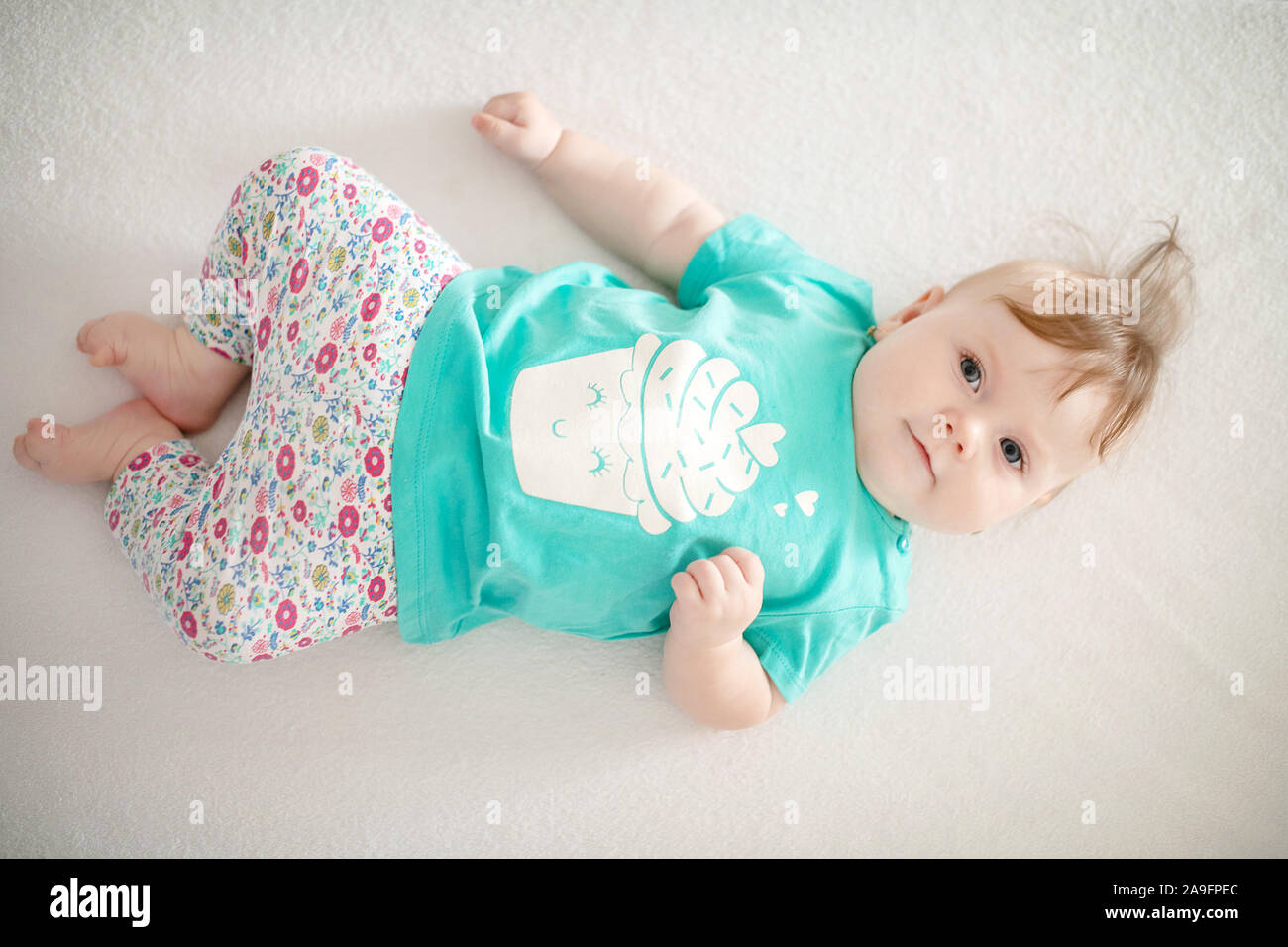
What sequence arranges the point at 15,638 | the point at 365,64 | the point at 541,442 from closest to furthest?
the point at 541,442 → the point at 15,638 → the point at 365,64

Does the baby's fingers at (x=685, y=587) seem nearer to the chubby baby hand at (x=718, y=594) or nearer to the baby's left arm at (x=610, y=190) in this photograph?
the chubby baby hand at (x=718, y=594)

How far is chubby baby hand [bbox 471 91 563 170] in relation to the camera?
3.94 feet

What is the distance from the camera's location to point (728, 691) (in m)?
1.05

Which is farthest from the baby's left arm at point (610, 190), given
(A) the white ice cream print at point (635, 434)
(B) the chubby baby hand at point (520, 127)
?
(A) the white ice cream print at point (635, 434)

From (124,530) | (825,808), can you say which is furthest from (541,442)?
(825,808)

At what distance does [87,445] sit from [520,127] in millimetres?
677

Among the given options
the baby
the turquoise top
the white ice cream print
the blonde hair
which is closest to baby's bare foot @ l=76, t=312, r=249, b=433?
the baby

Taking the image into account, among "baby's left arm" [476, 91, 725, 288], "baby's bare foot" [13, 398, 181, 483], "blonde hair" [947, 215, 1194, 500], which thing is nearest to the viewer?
"blonde hair" [947, 215, 1194, 500]

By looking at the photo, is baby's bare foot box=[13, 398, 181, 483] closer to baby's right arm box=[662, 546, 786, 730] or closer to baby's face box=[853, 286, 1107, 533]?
baby's right arm box=[662, 546, 786, 730]

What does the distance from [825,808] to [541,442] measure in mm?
635

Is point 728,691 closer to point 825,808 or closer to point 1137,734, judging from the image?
point 825,808

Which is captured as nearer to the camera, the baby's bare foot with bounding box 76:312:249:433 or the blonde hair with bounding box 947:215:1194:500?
the blonde hair with bounding box 947:215:1194:500

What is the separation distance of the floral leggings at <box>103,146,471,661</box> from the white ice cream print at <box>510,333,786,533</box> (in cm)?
16

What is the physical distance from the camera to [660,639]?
1190mm
